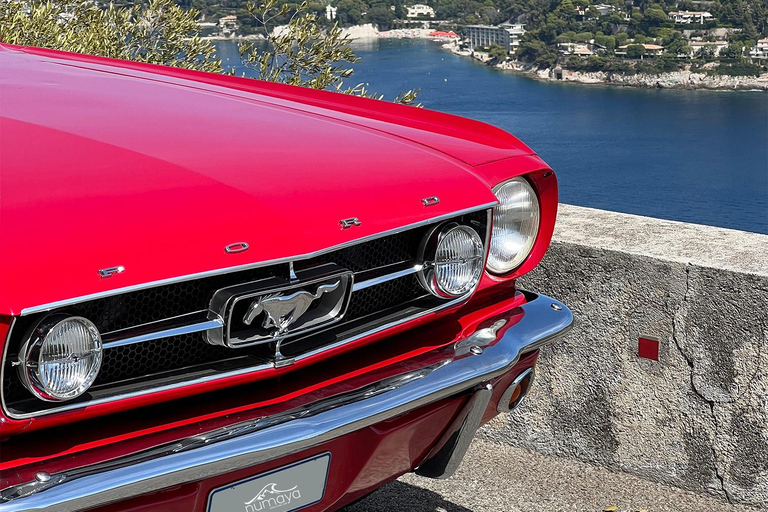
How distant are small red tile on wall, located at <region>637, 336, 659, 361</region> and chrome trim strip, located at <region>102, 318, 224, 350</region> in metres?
1.75

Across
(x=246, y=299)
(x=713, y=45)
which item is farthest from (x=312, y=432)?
(x=713, y=45)

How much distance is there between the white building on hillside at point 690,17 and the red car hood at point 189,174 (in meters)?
49.9

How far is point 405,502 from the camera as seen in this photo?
9.71 ft

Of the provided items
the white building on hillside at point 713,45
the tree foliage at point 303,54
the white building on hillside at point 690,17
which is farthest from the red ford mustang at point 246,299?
the white building on hillside at point 713,45

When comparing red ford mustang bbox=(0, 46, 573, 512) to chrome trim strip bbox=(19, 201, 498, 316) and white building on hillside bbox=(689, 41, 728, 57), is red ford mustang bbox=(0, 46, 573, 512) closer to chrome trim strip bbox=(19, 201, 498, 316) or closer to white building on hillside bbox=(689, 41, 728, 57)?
chrome trim strip bbox=(19, 201, 498, 316)

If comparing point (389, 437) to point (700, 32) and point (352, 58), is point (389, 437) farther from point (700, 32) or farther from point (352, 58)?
point (700, 32)

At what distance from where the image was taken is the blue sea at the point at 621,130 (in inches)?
1651

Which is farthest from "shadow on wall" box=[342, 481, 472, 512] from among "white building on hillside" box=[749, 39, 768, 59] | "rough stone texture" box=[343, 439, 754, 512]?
"white building on hillside" box=[749, 39, 768, 59]

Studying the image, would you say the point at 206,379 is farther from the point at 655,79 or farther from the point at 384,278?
the point at 655,79

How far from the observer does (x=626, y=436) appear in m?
3.10

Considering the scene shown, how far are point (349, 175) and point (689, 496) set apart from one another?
1.76 metres

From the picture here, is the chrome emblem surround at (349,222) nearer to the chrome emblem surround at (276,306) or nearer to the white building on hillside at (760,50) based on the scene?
the chrome emblem surround at (276,306)

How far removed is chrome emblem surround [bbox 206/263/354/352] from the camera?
1.64m

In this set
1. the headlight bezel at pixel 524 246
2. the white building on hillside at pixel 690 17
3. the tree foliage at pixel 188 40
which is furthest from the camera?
the white building on hillside at pixel 690 17
